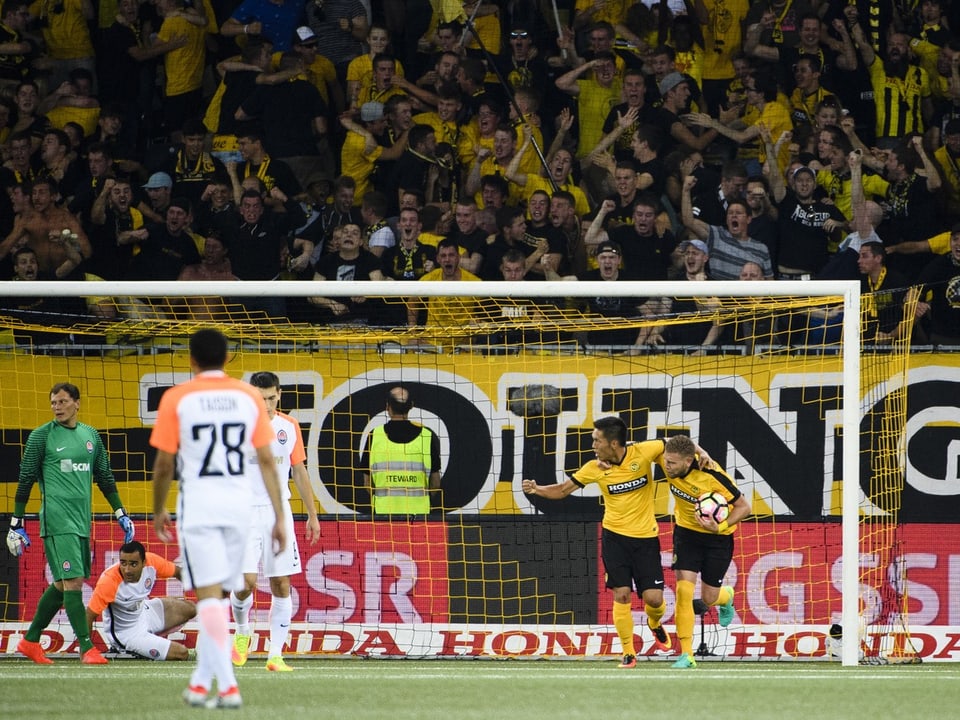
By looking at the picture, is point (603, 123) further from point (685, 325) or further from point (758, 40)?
point (685, 325)

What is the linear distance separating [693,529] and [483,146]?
5.42 meters

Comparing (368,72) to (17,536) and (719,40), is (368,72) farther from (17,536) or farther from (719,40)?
(17,536)

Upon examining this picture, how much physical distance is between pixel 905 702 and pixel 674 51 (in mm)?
8681

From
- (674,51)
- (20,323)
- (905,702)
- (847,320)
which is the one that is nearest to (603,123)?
→ (674,51)

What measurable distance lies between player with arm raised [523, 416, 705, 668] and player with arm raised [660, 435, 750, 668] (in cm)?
18

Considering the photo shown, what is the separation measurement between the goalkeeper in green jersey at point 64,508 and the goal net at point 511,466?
4.56 feet

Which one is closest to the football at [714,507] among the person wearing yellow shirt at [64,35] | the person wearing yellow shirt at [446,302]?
the person wearing yellow shirt at [446,302]

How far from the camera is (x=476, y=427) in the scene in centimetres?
1116

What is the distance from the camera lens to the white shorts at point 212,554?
5973 millimetres

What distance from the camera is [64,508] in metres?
9.47

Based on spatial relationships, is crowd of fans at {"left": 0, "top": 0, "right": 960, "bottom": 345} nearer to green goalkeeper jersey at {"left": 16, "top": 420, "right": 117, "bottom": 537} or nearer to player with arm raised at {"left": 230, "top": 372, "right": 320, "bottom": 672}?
green goalkeeper jersey at {"left": 16, "top": 420, "right": 117, "bottom": 537}

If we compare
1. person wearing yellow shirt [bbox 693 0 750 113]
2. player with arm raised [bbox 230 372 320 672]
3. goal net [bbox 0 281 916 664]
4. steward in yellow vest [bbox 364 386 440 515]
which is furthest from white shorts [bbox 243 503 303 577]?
person wearing yellow shirt [bbox 693 0 750 113]

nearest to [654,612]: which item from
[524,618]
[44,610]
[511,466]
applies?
[524,618]

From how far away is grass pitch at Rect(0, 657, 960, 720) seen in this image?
6.48 meters
